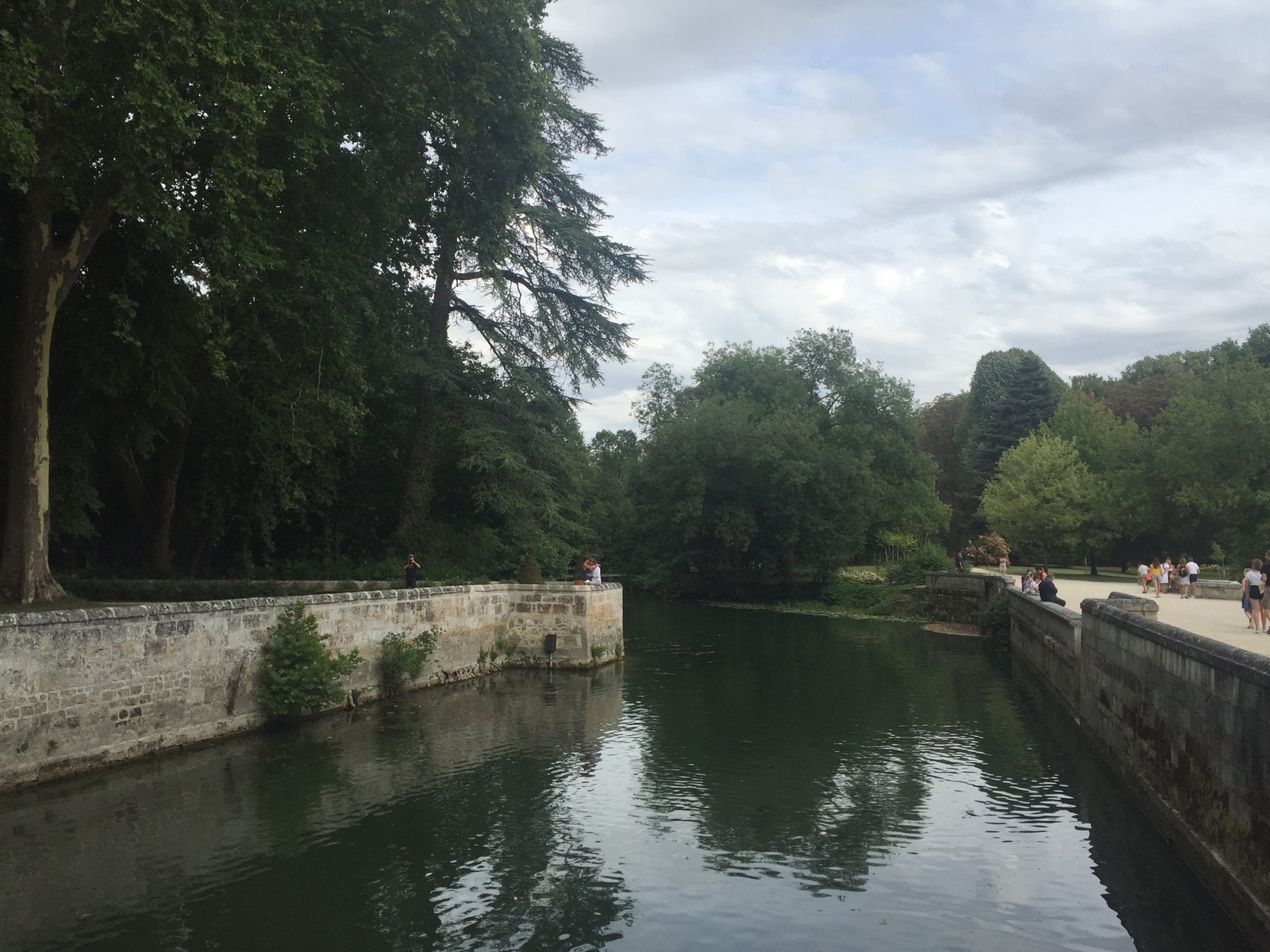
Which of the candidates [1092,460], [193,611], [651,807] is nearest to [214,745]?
[193,611]

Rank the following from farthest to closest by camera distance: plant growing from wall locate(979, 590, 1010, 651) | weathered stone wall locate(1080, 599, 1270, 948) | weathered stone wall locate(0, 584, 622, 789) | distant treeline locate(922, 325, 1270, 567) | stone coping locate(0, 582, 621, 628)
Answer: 1. distant treeline locate(922, 325, 1270, 567)
2. plant growing from wall locate(979, 590, 1010, 651)
3. stone coping locate(0, 582, 621, 628)
4. weathered stone wall locate(0, 584, 622, 789)
5. weathered stone wall locate(1080, 599, 1270, 948)

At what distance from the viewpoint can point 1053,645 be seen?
19359mm

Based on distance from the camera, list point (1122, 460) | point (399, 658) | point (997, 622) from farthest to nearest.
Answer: point (1122, 460) → point (997, 622) → point (399, 658)

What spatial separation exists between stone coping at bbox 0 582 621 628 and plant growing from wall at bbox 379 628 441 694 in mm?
740

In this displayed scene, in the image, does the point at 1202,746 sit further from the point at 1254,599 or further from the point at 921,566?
the point at 921,566

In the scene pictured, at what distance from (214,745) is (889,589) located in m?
33.7

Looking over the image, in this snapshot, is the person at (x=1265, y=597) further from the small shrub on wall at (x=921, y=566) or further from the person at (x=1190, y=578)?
the small shrub on wall at (x=921, y=566)

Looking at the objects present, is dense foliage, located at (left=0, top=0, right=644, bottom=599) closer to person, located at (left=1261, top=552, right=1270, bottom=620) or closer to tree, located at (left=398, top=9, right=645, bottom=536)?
tree, located at (left=398, top=9, right=645, bottom=536)

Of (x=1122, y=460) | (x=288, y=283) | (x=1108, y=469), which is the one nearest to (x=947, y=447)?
(x=1108, y=469)

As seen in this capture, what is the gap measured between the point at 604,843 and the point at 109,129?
36.1ft

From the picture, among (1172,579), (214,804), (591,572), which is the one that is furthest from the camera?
(1172,579)

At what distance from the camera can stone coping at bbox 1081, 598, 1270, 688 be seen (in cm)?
756

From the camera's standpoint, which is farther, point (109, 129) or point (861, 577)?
point (861, 577)

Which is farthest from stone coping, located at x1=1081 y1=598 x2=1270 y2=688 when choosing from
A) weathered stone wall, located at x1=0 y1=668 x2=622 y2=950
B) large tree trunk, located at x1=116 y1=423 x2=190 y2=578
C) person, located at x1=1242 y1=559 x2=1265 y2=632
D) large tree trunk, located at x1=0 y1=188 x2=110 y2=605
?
large tree trunk, located at x1=116 y1=423 x2=190 y2=578
